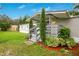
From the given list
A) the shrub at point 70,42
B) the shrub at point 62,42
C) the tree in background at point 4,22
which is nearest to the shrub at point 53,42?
the shrub at point 62,42

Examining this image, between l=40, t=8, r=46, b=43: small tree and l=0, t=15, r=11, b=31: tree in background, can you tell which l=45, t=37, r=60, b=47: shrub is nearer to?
l=40, t=8, r=46, b=43: small tree

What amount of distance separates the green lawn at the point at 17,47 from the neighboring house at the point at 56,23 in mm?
159

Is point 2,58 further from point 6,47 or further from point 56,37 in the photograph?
point 56,37

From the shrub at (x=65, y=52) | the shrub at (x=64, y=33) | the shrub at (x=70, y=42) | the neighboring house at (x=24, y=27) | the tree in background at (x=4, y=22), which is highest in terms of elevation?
the tree in background at (x=4, y=22)

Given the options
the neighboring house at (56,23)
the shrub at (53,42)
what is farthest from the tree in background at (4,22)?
the shrub at (53,42)

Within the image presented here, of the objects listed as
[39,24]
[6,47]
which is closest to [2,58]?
[6,47]

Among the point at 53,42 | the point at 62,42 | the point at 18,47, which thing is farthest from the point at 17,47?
the point at 62,42

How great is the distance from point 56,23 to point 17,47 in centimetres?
74

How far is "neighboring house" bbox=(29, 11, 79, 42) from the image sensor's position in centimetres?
970

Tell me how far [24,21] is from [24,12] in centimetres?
15

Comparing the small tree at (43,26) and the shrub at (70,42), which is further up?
the small tree at (43,26)

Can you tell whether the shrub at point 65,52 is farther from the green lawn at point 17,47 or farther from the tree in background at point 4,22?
the tree in background at point 4,22

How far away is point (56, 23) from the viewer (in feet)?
32.0

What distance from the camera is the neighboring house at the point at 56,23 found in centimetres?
970
